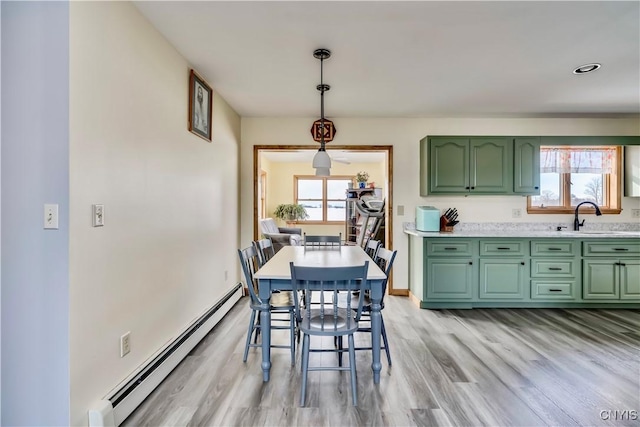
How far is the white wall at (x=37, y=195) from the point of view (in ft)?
4.80

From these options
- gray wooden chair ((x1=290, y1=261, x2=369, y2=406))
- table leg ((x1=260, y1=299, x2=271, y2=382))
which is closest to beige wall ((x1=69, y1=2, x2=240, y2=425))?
table leg ((x1=260, y1=299, x2=271, y2=382))

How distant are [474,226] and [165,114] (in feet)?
12.5

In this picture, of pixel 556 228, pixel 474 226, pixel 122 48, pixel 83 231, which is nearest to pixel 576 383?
pixel 474 226

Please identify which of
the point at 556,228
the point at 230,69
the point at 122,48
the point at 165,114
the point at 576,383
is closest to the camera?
the point at 122,48

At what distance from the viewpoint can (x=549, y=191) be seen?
170 inches

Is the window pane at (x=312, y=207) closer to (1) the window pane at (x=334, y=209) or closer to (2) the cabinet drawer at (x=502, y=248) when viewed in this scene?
(1) the window pane at (x=334, y=209)

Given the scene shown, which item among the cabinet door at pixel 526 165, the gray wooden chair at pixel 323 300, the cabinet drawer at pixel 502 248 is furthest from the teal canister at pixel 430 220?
the gray wooden chair at pixel 323 300

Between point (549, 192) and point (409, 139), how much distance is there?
6.41 feet

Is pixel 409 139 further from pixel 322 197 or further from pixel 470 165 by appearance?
pixel 322 197

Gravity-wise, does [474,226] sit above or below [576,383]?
above

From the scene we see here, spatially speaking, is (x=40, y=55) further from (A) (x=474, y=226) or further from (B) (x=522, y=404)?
(A) (x=474, y=226)

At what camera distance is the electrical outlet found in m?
1.84

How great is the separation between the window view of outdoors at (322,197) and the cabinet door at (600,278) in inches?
238

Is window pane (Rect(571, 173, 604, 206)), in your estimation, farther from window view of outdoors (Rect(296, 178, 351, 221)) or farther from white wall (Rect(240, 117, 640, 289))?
window view of outdoors (Rect(296, 178, 351, 221))
